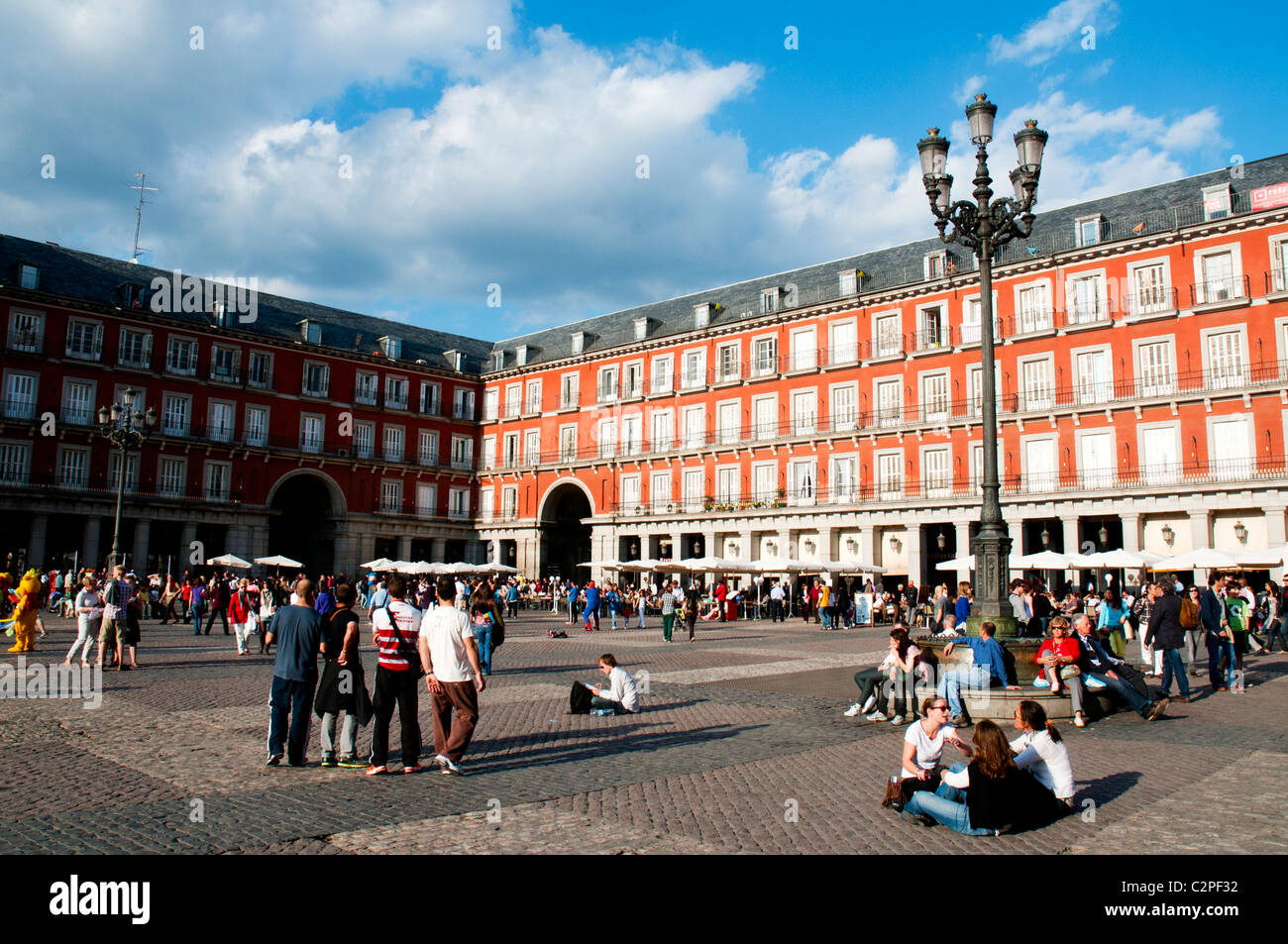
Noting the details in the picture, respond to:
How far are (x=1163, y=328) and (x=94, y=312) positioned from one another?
44360 mm

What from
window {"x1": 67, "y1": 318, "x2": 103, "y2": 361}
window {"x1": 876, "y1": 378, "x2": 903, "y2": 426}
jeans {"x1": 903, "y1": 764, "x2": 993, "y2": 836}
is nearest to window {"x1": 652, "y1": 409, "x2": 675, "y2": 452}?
window {"x1": 876, "y1": 378, "x2": 903, "y2": 426}

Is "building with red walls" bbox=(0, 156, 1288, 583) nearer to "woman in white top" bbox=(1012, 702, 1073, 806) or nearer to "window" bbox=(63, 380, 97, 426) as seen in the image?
"window" bbox=(63, 380, 97, 426)

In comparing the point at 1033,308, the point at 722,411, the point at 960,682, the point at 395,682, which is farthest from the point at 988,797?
the point at 722,411

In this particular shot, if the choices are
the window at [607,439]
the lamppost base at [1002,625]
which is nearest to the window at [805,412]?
the window at [607,439]

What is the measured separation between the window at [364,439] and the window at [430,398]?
133 inches

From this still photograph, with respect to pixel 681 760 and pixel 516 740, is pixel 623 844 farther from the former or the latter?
pixel 516 740

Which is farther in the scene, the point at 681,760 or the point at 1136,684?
the point at 1136,684

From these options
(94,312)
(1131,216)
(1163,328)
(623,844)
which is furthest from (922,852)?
(94,312)

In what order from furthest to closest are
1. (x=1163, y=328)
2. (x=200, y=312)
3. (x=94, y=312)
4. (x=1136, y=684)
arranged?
(x=200, y=312) < (x=94, y=312) < (x=1163, y=328) < (x=1136, y=684)

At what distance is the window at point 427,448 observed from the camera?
50.8 m

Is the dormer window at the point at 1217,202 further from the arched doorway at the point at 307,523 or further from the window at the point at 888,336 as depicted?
the arched doorway at the point at 307,523

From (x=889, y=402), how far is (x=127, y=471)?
3427 cm
